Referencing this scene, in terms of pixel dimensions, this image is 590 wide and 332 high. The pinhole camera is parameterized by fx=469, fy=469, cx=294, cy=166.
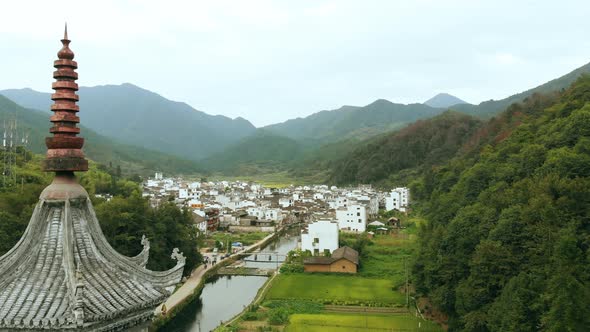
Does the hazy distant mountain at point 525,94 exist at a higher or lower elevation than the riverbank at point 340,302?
higher

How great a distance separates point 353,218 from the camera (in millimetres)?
52094

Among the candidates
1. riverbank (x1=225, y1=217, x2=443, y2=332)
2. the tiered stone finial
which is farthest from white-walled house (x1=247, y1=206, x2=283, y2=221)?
the tiered stone finial

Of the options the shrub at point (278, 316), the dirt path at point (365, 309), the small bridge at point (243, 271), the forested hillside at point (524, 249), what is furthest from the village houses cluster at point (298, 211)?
the shrub at point (278, 316)

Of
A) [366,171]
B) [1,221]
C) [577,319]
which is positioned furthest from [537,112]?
[366,171]

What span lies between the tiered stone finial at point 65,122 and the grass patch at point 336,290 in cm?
2369

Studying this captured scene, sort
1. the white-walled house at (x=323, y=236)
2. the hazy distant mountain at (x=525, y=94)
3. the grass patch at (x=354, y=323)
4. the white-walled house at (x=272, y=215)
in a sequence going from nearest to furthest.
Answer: the grass patch at (x=354, y=323)
the white-walled house at (x=323, y=236)
the white-walled house at (x=272, y=215)
the hazy distant mountain at (x=525, y=94)

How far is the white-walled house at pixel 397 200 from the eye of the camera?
6806 cm

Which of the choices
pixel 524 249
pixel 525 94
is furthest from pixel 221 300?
pixel 525 94

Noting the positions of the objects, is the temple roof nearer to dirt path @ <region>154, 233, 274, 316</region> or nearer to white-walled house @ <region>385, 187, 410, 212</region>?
dirt path @ <region>154, 233, 274, 316</region>

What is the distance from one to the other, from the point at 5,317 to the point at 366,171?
106 metres

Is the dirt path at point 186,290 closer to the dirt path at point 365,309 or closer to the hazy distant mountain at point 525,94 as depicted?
the dirt path at point 365,309

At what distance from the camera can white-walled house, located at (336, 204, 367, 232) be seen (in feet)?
170

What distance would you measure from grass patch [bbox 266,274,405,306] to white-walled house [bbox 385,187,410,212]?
3624 cm

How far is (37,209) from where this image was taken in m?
4.66
